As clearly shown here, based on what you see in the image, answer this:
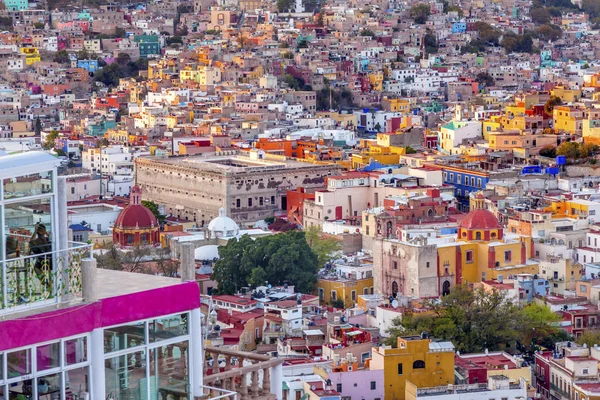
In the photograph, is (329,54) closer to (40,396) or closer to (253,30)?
(253,30)

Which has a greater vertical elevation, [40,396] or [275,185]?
[40,396]

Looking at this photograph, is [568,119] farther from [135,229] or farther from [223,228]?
[135,229]

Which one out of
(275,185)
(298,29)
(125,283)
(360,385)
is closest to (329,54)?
(298,29)

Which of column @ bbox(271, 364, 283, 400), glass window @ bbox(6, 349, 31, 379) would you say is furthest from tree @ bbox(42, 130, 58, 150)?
glass window @ bbox(6, 349, 31, 379)

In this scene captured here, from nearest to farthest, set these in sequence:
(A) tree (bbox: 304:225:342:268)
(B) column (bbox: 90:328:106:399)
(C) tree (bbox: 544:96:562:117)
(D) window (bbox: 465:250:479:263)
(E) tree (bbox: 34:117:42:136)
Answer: (B) column (bbox: 90:328:106:399)
(D) window (bbox: 465:250:479:263)
(A) tree (bbox: 304:225:342:268)
(C) tree (bbox: 544:96:562:117)
(E) tree (bbox: 34:117:42:136)

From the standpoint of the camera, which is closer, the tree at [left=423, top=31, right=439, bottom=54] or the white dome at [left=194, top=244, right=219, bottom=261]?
the white dome at [left=194, top=244, right=219, bottom=261]

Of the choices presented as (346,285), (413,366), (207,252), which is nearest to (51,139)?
(207,252)

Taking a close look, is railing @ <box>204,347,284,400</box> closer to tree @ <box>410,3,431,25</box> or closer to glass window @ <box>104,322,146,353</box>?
glass window @ <box>104,322,146,353</box>

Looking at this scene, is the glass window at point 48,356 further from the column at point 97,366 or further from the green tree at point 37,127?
the green tree at point 37,127
